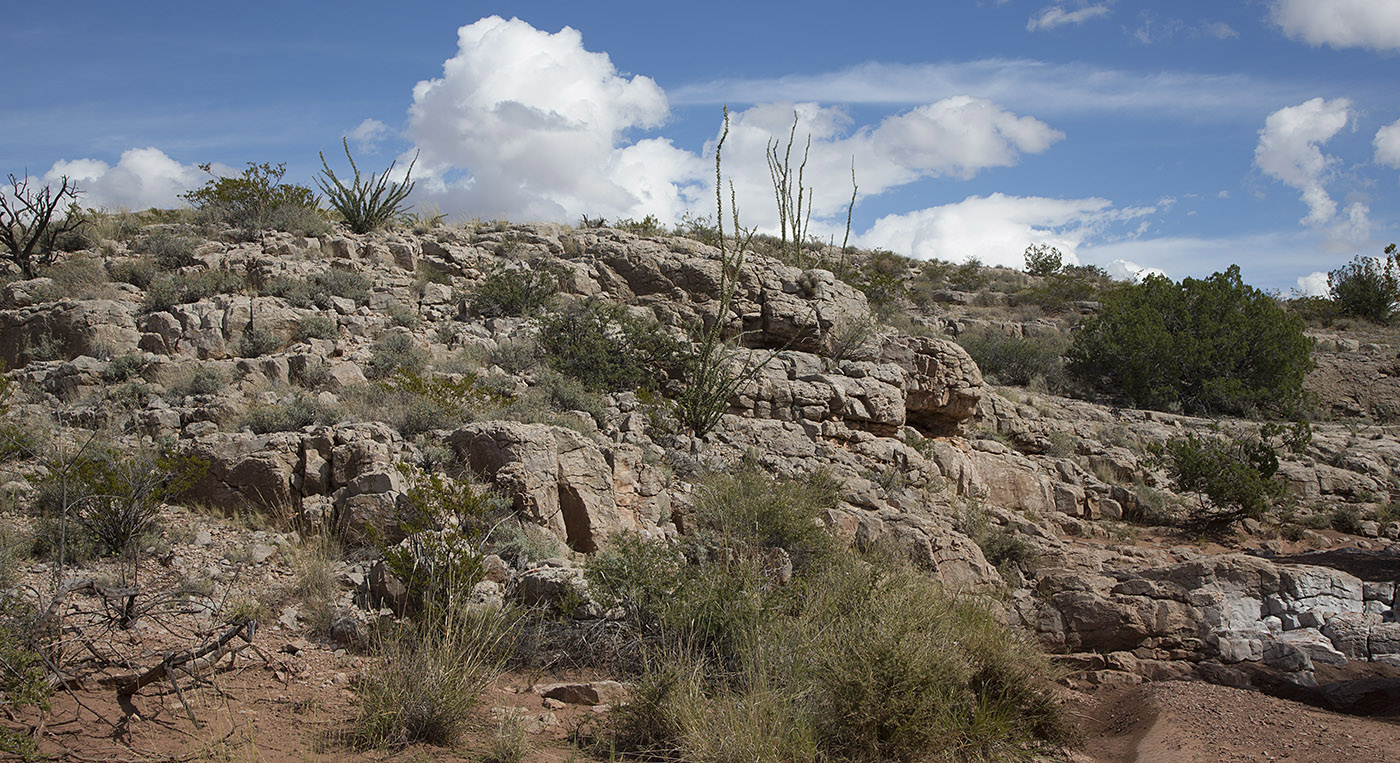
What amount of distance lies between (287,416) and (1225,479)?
1321cm

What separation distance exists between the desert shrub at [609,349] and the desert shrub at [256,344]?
3644mm

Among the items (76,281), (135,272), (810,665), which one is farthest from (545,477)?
(76,281)

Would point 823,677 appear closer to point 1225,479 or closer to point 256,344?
point 256,344

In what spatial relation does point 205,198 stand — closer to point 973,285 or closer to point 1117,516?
point 1117,516

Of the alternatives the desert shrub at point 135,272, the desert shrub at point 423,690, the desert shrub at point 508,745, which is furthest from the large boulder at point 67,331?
the desert shrub at point 508,745

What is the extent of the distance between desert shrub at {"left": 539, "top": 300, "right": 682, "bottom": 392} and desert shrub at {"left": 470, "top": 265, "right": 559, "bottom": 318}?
3.06ft

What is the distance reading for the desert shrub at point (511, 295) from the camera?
13250mm

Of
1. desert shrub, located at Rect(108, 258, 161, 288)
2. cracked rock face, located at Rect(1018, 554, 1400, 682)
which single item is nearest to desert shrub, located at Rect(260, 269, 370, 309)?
desert shrub, located at Rect(108, 258, 161, 288)

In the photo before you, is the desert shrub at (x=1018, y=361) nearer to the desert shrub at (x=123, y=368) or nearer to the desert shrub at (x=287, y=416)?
the desert shrub at (x=287, y=416)

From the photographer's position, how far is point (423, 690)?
480 cm

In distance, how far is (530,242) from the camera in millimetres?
15797

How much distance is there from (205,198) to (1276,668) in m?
18.5

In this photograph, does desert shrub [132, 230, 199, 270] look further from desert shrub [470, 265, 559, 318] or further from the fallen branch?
the fallen branch

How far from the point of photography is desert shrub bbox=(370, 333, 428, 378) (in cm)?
1052
